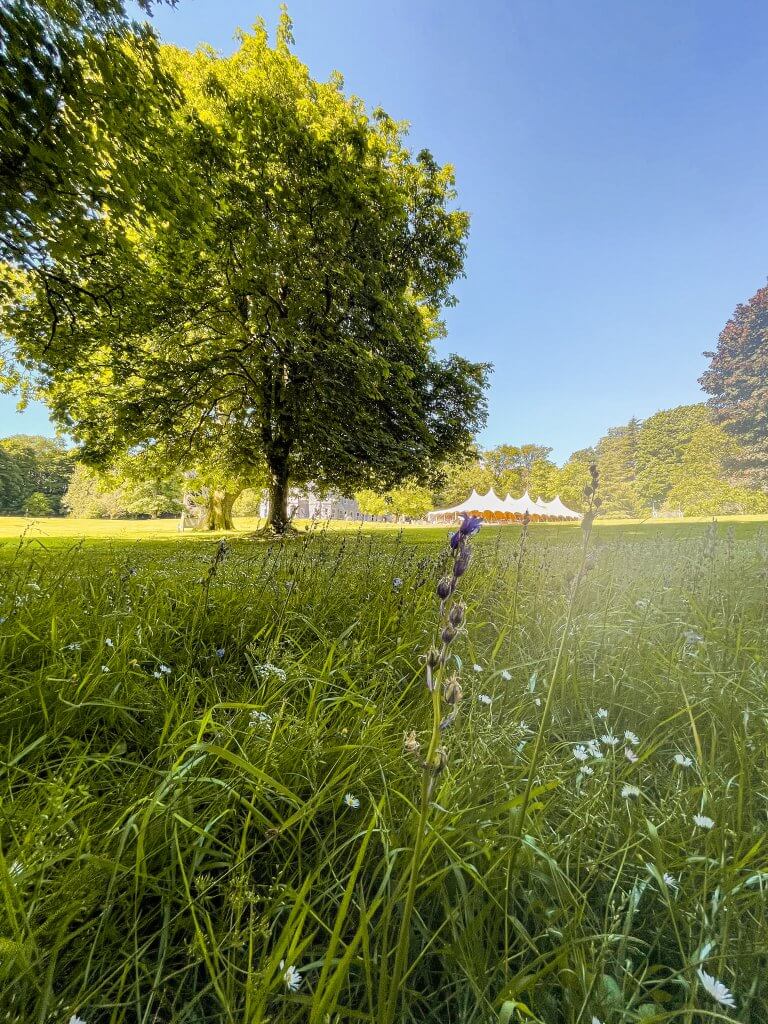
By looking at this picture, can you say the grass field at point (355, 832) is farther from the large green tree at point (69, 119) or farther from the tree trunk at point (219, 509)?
the tree trunk at point (219, 509)

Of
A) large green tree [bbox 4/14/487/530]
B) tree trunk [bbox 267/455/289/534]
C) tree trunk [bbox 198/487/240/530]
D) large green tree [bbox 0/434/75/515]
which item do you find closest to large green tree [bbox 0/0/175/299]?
large green tree [bbox 4/14/487/530]

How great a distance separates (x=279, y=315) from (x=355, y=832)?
13.6 meters

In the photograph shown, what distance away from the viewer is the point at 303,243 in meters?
11.5

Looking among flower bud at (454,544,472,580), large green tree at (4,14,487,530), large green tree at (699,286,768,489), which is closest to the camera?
flower bud at (454,544,472,580)

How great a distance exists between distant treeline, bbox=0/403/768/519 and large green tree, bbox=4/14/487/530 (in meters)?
6.43

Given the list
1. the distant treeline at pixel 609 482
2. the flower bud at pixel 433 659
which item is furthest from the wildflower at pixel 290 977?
the distant treeline at pixel 609 482

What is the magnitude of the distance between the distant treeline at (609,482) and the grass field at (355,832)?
16392mm

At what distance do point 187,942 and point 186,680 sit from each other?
3.99ft

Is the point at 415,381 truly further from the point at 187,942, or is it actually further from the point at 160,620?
the point at 187,942

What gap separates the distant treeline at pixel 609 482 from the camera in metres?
34.6

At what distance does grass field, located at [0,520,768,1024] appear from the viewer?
913mm

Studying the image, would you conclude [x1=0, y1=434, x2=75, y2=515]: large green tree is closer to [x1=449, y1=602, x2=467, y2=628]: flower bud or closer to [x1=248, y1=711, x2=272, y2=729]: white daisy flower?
[x1=248, y1=711, x2=272, y2=729]: white daisy flower

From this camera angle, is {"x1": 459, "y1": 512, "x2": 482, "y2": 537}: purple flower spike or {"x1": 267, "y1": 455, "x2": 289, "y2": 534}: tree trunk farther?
{"x1": 267, "y1": 455, "x2": 289, "y2": 534}: tree trunk

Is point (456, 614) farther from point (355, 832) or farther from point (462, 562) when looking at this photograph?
point (355, 832)
